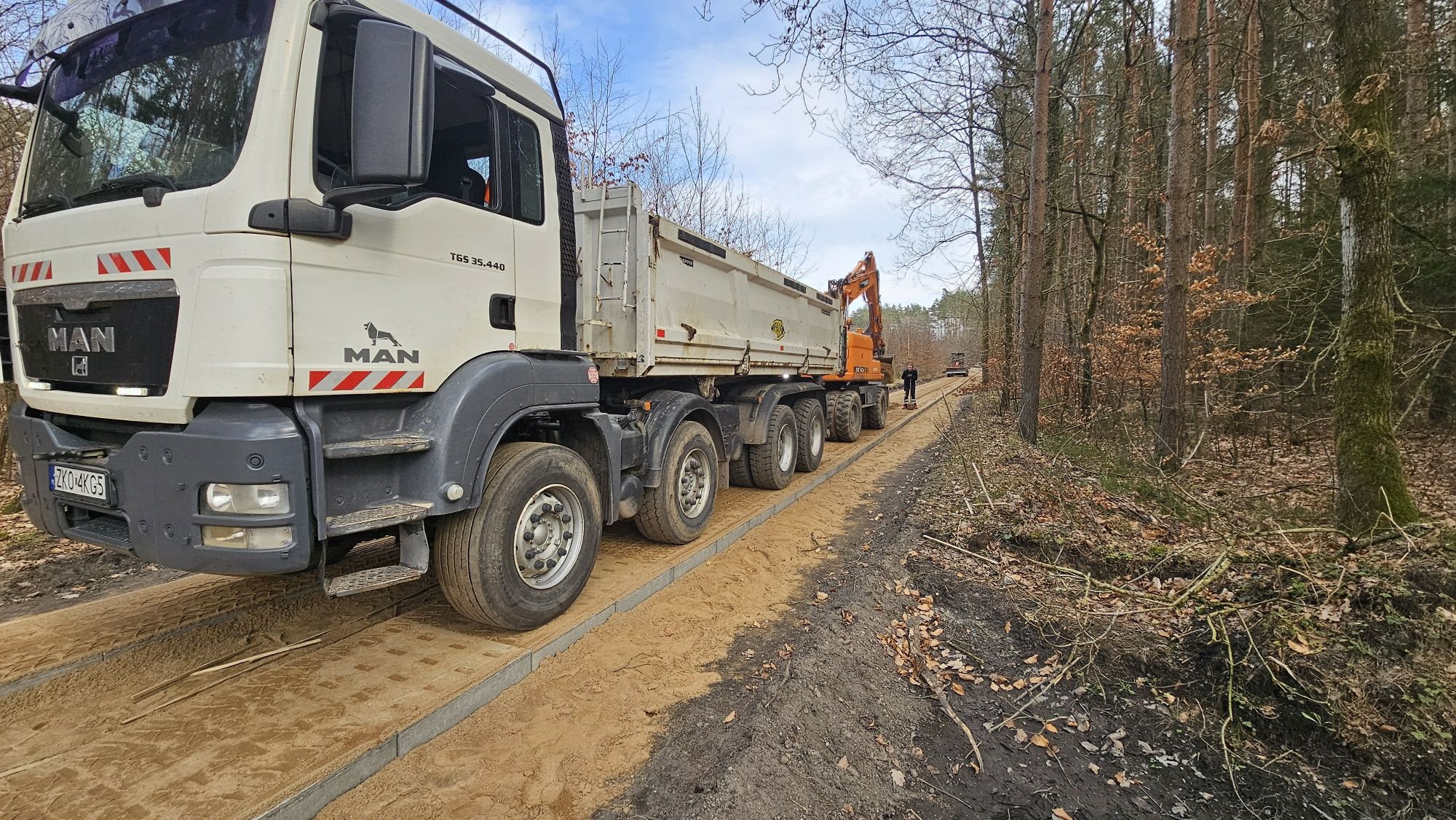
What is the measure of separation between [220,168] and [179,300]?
55 cm

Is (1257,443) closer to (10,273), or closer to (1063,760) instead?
(1063,760)

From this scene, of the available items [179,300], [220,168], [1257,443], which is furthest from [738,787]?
[1257,443]

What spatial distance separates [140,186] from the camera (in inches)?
101

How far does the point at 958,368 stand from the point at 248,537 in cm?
5034

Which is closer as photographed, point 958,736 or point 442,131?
point 958,736

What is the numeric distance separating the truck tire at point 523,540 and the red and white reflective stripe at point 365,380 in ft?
2.08

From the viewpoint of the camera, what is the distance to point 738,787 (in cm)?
233

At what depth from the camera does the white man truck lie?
2395 millimetres

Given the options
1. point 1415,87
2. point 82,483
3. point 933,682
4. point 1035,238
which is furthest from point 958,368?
point 82,483

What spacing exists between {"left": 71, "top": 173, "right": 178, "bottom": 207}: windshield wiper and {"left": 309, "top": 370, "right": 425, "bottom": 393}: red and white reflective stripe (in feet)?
3.00

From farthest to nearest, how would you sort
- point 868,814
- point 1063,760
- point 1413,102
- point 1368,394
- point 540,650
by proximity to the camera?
point 1413,102, point 1368,394, point 540,650, point 1063,760, point 868,814

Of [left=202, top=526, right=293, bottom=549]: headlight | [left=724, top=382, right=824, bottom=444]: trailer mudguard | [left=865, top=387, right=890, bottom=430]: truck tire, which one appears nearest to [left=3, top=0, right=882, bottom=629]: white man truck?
[left=202, top=526, right=293, bottom=549]: headlight

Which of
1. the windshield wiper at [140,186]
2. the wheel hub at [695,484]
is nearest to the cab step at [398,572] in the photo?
the windshield wiper at [140,186]

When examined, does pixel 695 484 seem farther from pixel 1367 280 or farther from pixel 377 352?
pixel 1367 280
